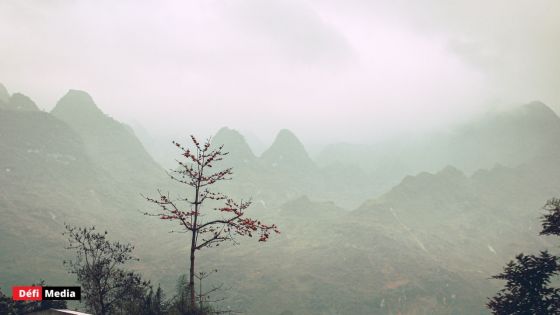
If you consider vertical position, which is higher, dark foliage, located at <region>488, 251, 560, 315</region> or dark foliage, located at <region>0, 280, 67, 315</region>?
dark foliage, located at <region>0, 280, 67, 315</region>

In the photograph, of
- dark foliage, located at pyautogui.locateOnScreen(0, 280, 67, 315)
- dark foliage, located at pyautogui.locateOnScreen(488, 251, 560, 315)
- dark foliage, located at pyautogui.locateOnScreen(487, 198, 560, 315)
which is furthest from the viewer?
dark foliage, located at pyautogui.locateOnScreen(0, 280, 67, 315)

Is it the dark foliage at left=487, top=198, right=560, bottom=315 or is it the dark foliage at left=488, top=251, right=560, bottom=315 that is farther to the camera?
the dark foliage at left=488, top=251, right=560, bottom=315

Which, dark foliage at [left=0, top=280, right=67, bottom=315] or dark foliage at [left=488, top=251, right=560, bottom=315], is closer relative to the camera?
dark foliage at [left=488, top=251, right=560, bottom=315]

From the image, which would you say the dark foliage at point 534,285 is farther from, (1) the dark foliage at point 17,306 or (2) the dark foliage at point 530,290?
(1) the dark foliage at point 17,306

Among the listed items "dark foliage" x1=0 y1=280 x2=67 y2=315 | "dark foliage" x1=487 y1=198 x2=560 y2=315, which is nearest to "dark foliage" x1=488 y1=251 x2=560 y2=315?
"dark foliage" x1=487 y1=198 x2=560 y2=315

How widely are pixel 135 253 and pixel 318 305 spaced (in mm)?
100743

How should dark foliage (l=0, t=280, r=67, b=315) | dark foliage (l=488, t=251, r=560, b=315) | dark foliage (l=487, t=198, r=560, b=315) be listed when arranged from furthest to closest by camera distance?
dark foliage (l=0, t=280, r=67, b=315)
dark foliage (l=488, t=251, r=560, b=315)
dark foliage (l=487, t=198, r=560, b=315)

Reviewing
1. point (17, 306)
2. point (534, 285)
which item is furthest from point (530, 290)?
point (17, 306)

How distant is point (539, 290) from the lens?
104 ft

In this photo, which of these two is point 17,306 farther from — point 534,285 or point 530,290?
point 534,285

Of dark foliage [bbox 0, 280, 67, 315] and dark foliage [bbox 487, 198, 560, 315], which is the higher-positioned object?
dark foliage [bbox 0, 280, 67, 315]

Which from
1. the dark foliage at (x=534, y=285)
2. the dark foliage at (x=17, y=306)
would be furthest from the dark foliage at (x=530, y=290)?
the dark foliage at (x=17, y=306)

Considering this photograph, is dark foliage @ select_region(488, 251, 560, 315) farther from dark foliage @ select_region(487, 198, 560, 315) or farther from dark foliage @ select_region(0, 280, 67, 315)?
dark foliage @ select_region(0, 280, 67, 315)

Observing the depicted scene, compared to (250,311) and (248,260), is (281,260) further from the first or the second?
(250,311)
